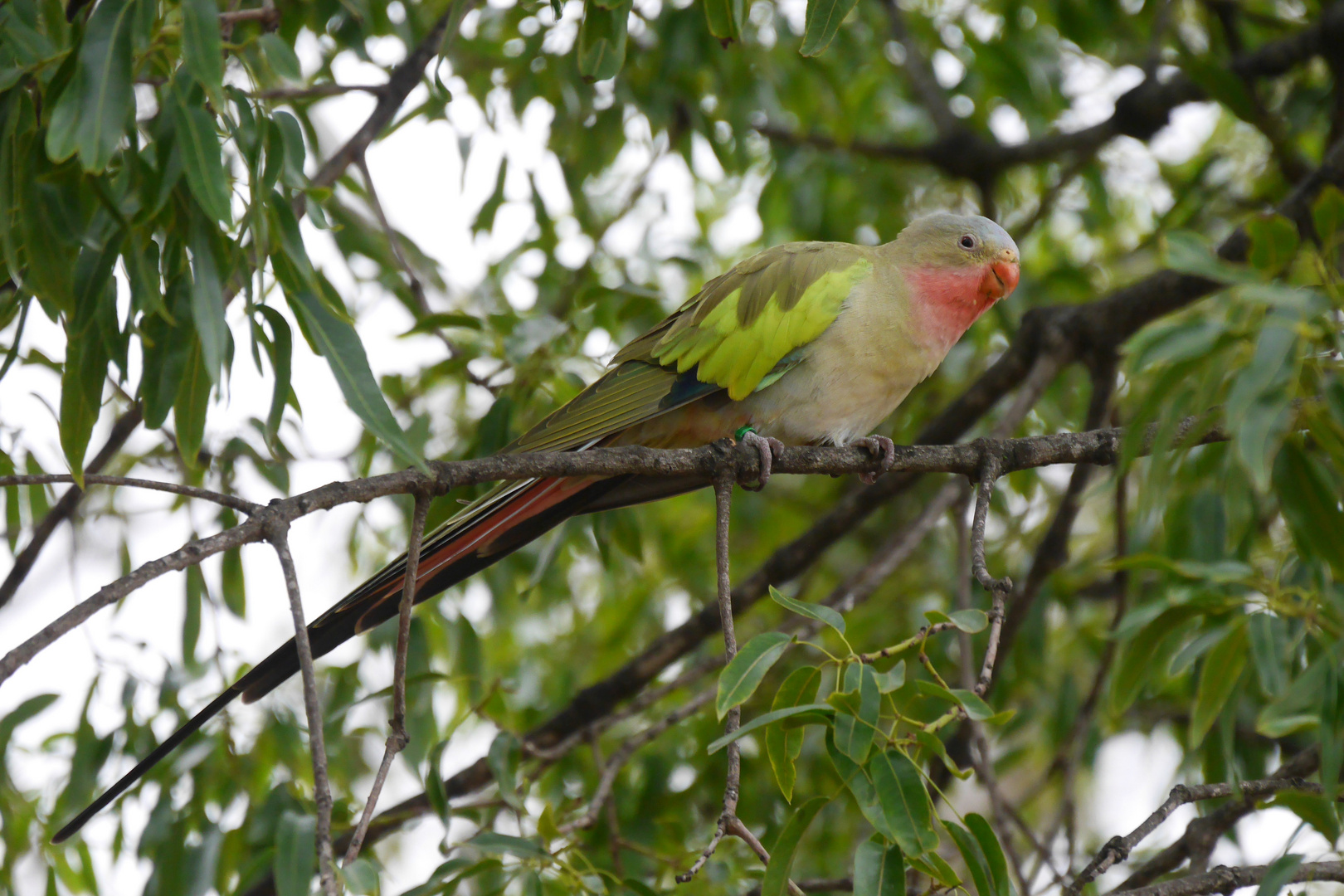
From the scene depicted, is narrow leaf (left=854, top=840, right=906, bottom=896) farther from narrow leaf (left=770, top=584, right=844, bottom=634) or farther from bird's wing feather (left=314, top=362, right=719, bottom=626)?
bird's wing feather (left=314, top=362, right=719, bottom=626)

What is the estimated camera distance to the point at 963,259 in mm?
3029

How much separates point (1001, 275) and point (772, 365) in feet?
2.67

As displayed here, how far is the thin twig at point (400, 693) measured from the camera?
1.50 metres

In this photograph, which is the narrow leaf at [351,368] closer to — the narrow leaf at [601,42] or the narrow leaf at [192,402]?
the narrow leaf at [192,402]

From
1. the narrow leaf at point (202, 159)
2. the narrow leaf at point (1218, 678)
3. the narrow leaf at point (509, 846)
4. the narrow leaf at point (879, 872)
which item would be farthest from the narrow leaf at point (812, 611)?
the narrow leaf at point (202, 159)

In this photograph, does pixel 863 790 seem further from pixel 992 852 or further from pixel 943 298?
pixel 943 298

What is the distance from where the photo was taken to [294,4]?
3.15 m

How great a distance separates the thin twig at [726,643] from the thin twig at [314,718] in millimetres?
472

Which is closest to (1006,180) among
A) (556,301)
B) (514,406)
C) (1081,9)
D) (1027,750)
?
(1081,9)

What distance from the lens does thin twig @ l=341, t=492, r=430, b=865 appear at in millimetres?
1500

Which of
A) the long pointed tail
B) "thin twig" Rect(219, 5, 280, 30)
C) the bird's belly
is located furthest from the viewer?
the bird's belly

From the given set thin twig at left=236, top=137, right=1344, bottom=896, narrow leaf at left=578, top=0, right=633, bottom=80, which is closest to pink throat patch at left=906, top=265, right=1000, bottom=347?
thin twig at left=236, top=137, right=1344, bottom=896

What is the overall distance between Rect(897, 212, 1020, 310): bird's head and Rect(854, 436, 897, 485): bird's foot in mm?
598

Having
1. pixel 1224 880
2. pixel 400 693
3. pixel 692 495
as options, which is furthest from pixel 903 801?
→ pixel 692 495
